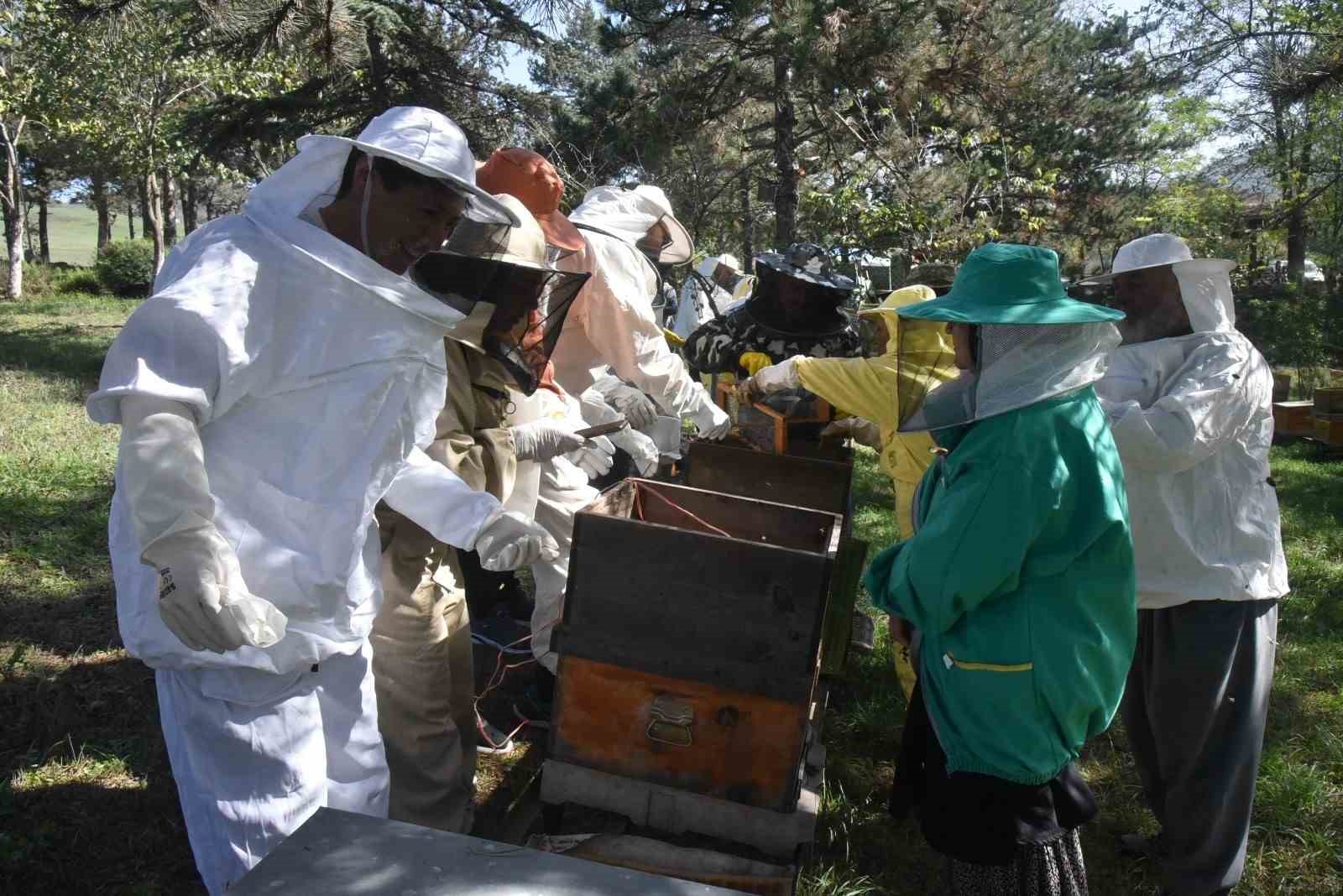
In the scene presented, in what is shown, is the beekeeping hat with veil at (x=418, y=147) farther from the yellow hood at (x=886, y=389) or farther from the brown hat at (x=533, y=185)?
the yellow hood at (x=886, y=389)

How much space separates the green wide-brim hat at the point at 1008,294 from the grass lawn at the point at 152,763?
177 centimetres

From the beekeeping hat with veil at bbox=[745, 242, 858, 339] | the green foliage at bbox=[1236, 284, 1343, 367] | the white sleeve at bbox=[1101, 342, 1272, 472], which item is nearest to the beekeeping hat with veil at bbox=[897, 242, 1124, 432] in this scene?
the white sleeve at bbox=[1101, 342, 1272, 472]

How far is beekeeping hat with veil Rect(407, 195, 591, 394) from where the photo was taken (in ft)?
7.52

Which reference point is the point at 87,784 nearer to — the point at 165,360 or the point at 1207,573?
the point at 165,360

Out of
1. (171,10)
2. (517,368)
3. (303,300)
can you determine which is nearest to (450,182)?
(303,300)

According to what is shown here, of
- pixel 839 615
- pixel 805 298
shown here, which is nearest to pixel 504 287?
pixel 839 615

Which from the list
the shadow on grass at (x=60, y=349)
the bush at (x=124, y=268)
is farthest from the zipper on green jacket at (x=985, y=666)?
the bush at (x=124, y=268)

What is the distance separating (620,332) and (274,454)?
254 cm

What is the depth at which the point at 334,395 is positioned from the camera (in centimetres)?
193

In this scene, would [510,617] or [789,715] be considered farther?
[510,617]

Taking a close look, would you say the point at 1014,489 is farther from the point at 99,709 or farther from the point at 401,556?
the point at 99,709

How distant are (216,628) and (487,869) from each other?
72 centimetres

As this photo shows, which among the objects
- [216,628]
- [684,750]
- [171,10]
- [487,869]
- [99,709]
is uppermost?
[171,10]

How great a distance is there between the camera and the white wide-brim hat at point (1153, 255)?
2.88m
